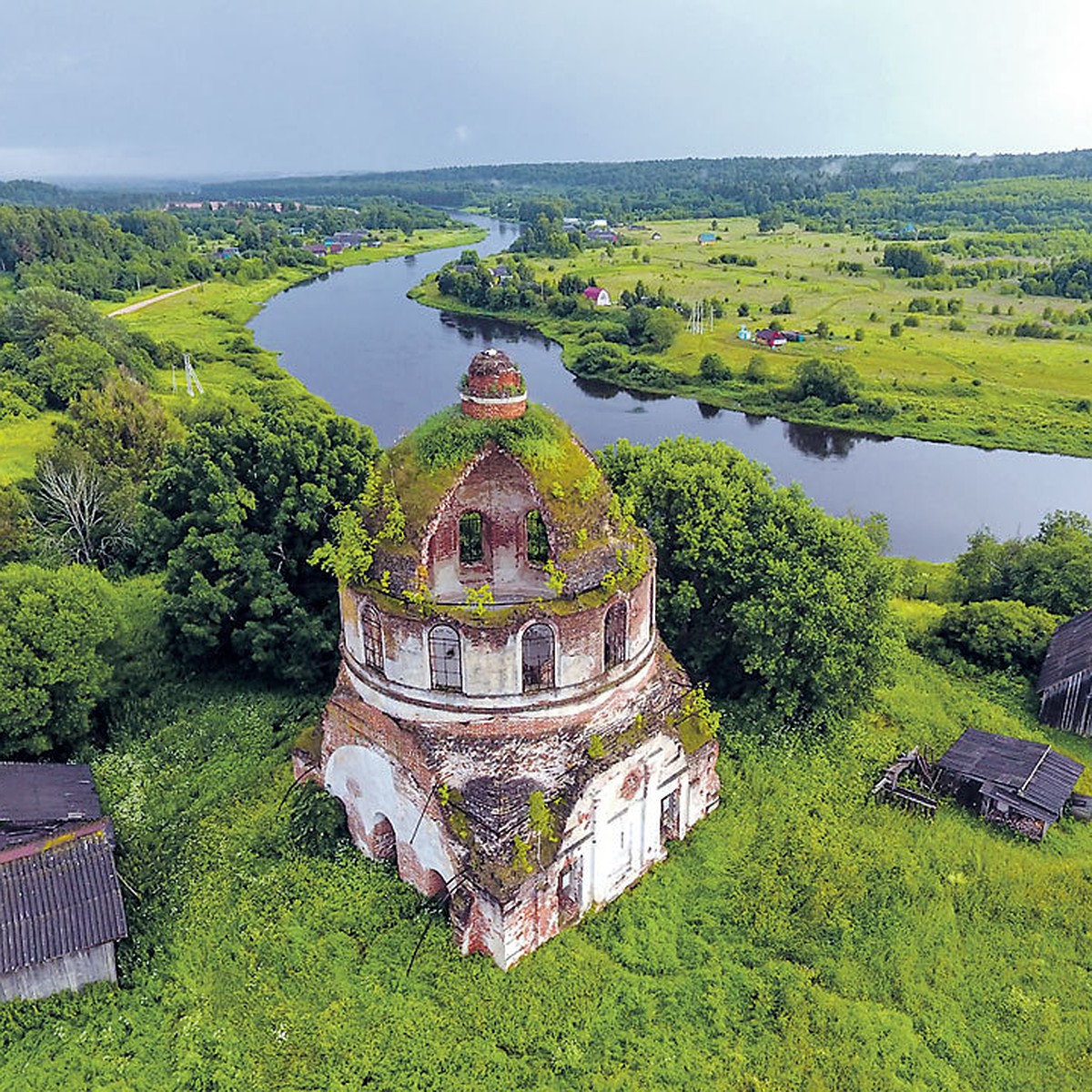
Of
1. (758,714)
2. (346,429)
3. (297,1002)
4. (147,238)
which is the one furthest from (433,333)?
(297,1002)

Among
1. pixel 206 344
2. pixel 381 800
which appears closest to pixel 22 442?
pixel 206 344

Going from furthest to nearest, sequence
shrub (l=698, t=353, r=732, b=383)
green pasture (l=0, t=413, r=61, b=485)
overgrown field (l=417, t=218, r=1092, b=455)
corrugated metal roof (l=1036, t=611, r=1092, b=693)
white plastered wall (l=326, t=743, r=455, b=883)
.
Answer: shrub (l=698, t=353, r=732, b=383) < overgrown field (l=417, t=218, r=1092, b=455) < green pasture (l=0, t=413, r=61, b=485) < corrugated metal roof (l=1036, t=611, r=1092, b=693) < white plastered wall (l=326, t=743, r=455, b=883)

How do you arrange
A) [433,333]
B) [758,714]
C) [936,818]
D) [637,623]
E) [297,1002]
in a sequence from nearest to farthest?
1. [297,1002]
2. [637,623]
3. [936,818]
4. [758,714]
5. [433,333]

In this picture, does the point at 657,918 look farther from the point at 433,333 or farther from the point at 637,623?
the point at 433,333

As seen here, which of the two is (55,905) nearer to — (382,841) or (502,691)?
(382,841)

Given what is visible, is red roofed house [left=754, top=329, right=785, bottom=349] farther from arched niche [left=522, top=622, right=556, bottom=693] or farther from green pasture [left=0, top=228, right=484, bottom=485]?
arched niche [left=522, top=622, right=556, bottom=693]

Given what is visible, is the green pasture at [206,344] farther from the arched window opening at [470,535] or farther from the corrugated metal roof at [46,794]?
the arched window opening at [470,535]

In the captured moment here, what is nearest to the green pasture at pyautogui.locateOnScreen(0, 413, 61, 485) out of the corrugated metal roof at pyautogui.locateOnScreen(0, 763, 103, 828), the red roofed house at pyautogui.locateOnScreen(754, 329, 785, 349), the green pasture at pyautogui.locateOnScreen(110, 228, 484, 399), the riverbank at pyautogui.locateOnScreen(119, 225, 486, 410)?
the riverbank at pyautogui.locateOnScreen(119, 225, 486, 410)
